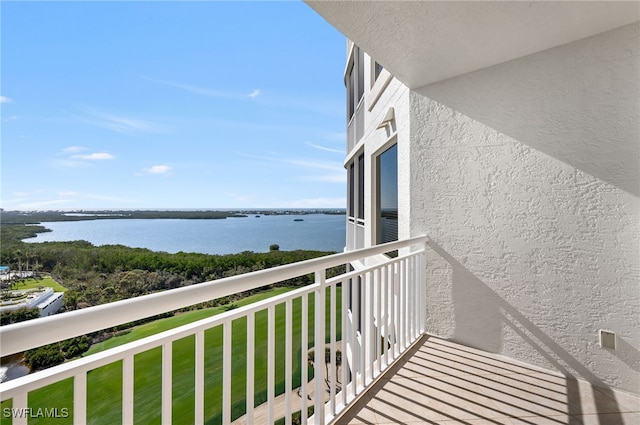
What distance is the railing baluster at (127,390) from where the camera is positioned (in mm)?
913

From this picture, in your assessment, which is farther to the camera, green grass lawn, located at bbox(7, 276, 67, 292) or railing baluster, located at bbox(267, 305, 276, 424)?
green grass lawn, located at bbox(7, 276, 67, 292)

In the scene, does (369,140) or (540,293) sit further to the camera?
(369,140)

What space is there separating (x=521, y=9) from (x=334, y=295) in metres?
2.19

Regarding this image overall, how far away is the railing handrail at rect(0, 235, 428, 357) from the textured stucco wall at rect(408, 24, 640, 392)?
2187 millimetres

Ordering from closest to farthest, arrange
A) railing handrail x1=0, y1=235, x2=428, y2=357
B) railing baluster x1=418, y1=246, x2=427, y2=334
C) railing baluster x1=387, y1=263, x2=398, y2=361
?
railing handrail x1=0, y1=235, x2=428, y2=357 < railing baluster x1=387, y1=263, x2=398, y2=361 < railing baluster x1=418, y1=246, x2=427, y2=334

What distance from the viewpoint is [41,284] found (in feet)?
14.8

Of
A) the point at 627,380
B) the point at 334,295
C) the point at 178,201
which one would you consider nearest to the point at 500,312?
the point at 627,380

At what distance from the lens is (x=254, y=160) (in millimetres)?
27875

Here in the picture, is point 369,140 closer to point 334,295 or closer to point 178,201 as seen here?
point 334,295

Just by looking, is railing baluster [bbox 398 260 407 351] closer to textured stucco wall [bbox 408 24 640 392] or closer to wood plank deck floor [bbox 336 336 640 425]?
wood plank deck floor [bbox 336 336 640 425]

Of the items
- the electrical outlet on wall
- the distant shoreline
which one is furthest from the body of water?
the electrical outlet on wall

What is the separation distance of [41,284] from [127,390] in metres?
5.02

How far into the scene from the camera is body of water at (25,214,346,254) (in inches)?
342

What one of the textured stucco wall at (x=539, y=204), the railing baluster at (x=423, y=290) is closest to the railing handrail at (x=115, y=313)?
the railing baluster at (x=423, y=290)
